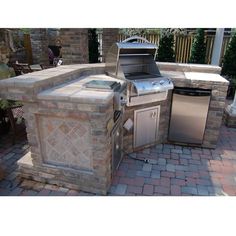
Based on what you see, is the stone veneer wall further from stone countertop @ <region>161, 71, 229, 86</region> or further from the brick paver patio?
stone countertop @ <region>161, 71, 229, 86</region>

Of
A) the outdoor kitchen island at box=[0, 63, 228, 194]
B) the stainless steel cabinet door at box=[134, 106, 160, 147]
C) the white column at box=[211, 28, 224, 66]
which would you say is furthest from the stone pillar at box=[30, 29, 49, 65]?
the stainless steel cabinet door at box=[134, 106, 160, 147]

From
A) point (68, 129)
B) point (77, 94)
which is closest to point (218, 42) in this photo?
point (77, 94)

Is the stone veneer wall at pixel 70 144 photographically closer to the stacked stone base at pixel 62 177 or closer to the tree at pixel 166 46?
the stacked stone base at pixel 62 177

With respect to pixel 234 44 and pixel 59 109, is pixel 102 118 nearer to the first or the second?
pixel 59 109

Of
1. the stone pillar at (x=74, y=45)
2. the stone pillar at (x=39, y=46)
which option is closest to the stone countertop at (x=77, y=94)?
the stone pillar at (x=74, y=45)

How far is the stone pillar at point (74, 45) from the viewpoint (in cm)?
513

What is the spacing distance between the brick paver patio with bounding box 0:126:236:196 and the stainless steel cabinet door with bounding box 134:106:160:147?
0.74ft

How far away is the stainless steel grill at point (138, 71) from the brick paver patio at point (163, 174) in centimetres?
110

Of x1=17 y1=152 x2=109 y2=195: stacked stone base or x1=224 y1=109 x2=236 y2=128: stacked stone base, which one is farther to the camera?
x1=224 y1=109 x2=236 y2=128: stacked stone base

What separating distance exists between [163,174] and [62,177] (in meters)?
1.60

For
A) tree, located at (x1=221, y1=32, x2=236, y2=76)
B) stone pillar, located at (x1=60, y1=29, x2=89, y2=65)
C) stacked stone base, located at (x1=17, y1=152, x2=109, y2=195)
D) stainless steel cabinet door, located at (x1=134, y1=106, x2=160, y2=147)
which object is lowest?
stacked stone base, located at (x1=17, y1=152, x2=109, y2=195)

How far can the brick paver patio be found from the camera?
3205mm

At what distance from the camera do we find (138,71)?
4363mm

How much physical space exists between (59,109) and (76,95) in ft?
0.99
